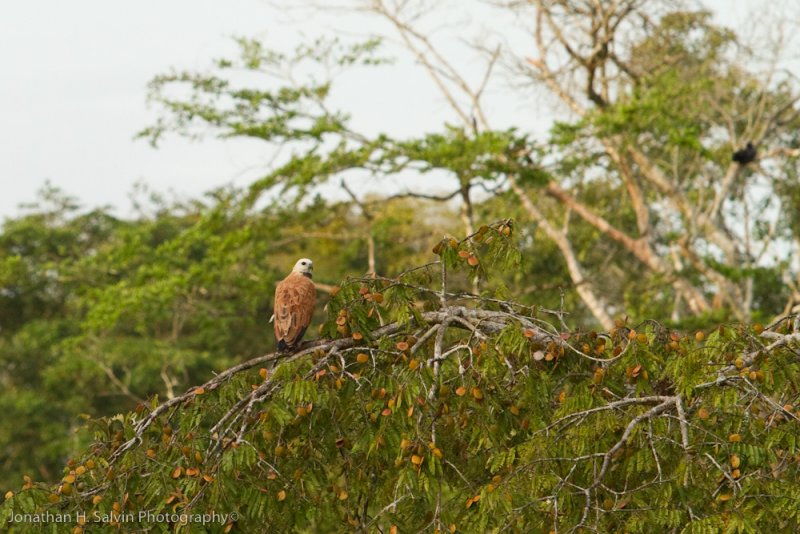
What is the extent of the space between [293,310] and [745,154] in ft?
41.8

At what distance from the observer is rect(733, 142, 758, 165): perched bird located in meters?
16.5

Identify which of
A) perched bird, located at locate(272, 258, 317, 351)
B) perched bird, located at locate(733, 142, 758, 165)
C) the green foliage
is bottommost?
the green foliage

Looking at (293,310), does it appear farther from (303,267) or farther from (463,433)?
(463,433)

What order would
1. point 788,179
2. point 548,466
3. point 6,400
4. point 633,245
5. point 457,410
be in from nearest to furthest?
point 548,466, point 457,410, point 633,245, point 788,179, point 6,400

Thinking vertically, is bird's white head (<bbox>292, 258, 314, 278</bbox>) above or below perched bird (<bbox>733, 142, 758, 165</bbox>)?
below

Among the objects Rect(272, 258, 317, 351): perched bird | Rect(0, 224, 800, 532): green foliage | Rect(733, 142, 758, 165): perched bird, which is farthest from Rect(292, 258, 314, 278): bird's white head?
Rect(733, 142, 758, 165): perched bird

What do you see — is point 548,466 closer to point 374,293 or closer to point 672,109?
point 374,293

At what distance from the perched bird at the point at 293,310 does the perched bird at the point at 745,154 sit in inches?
487

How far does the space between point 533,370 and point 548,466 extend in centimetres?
52

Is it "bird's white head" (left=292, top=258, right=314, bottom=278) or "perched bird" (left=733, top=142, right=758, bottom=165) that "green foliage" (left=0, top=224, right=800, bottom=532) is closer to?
"bird's white head" (left=292, top=258, right=314, bottom=278)

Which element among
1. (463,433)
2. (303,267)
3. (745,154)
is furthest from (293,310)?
(745,154)

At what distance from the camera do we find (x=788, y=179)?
19.8 metres

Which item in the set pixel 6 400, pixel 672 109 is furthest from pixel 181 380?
pixel 672 109

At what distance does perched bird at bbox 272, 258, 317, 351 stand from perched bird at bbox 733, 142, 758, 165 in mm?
12367
